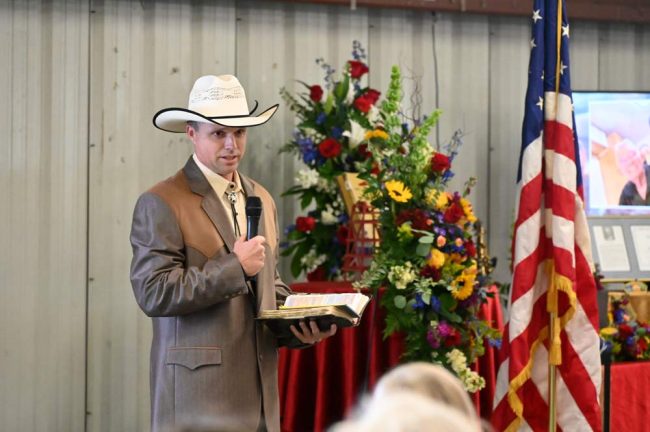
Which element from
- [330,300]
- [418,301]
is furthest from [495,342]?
[330,300]

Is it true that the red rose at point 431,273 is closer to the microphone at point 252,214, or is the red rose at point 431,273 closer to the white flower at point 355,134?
the white flower at point 355,134

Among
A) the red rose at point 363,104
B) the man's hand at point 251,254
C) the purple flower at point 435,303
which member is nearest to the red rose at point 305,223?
the red rose at point 363,104

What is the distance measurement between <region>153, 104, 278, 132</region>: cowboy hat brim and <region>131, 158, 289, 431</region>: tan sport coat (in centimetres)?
17

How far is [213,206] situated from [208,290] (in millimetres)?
297

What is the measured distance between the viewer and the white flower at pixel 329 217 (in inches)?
181

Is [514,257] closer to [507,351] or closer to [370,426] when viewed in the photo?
[507,351]

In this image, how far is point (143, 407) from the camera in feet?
15.7

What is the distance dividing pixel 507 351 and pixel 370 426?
332cm

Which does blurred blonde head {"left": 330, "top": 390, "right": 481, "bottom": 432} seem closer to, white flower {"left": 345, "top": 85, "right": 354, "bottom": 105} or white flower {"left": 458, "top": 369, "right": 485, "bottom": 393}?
white flower {"left": 458, "top": 369, "right": 485, "bottom": 393}

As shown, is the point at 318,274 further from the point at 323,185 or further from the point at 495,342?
the point at 495,342

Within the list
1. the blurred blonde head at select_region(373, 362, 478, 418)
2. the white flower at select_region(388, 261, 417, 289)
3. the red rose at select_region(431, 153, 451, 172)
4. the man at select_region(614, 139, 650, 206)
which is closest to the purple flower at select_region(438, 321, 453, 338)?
the white flower at select_region(388, 261, 417, 289)

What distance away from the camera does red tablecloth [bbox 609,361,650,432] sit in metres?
4.36

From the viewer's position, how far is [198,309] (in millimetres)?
2820

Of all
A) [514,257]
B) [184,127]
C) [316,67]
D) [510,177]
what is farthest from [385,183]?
[510,177]
